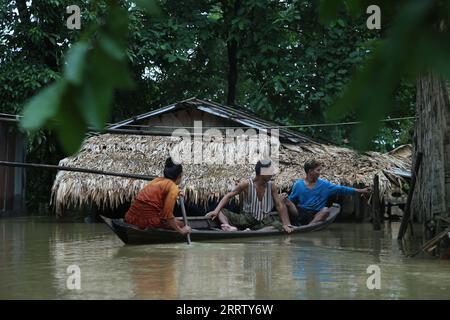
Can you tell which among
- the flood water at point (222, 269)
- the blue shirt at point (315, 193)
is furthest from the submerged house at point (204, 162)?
the flood water at point (222, 269)

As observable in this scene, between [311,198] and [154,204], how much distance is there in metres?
3.64

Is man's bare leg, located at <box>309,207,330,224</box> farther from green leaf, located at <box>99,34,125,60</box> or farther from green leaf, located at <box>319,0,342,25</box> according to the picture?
green leaf, located at <box>99,34,125,60</box>

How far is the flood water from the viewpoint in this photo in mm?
4652

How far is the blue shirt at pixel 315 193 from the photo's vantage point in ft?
34.8

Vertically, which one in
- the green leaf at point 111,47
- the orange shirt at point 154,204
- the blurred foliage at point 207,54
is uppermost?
the blurred foliage at point 207,54

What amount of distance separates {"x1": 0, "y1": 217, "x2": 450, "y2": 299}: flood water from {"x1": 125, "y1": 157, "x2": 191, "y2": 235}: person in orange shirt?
0.31 m

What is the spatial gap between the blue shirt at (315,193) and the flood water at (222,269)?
4.11 ft

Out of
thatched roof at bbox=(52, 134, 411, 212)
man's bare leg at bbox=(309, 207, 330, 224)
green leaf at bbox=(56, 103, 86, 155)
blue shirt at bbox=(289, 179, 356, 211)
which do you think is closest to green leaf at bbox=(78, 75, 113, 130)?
green leaf at bbox=(56, 103, 86, 155)

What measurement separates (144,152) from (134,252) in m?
6.19

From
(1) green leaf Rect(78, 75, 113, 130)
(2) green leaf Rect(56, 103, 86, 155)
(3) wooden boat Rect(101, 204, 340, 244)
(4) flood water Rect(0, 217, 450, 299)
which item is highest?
(1) green leaf Rect(78, 75, 113, 130)

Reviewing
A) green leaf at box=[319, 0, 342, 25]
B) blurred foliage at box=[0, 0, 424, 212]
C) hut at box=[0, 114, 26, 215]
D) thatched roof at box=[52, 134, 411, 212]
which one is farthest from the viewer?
hut at box=[0, 114, 26, 215]

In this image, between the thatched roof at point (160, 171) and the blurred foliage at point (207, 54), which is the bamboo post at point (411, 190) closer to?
the thatched roof at point (160, 171)

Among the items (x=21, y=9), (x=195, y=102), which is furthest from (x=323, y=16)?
(x=21, y=9)
